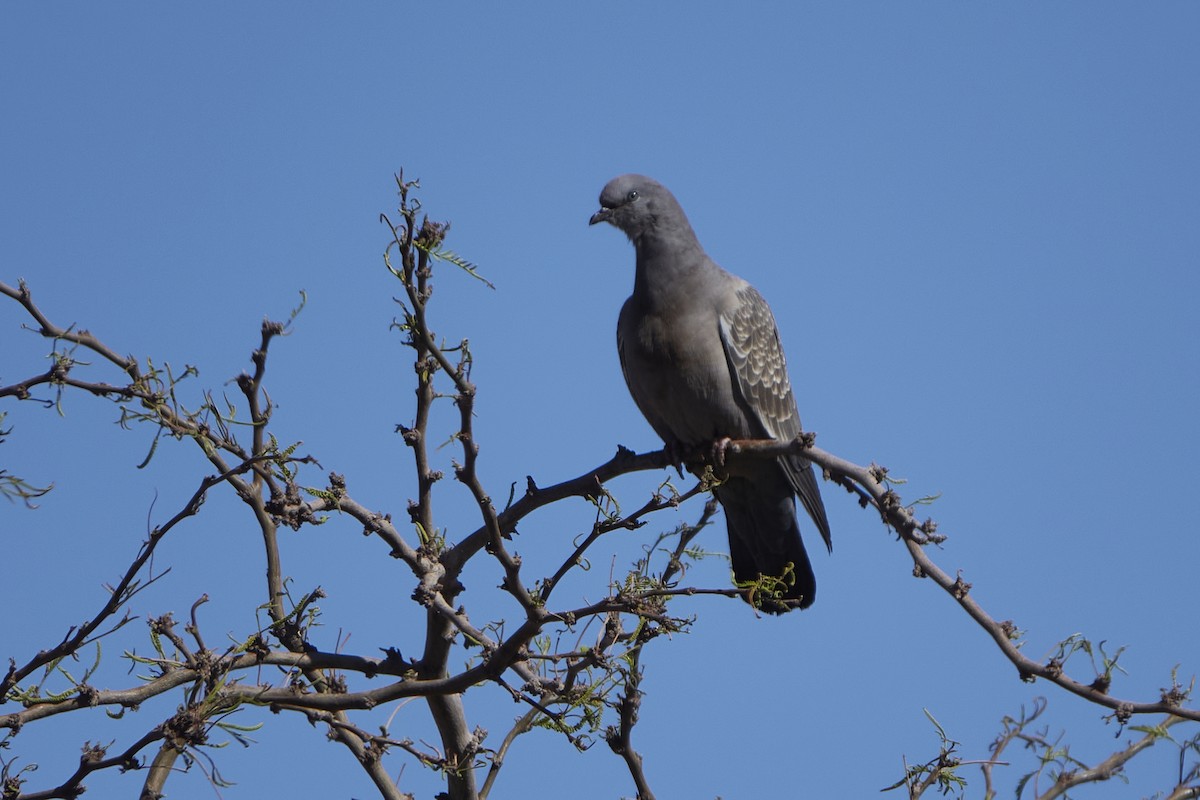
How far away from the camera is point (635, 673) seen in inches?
149

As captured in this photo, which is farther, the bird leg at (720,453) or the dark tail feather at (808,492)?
the dark tail feather at (808,492)

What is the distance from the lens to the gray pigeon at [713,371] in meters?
5.95

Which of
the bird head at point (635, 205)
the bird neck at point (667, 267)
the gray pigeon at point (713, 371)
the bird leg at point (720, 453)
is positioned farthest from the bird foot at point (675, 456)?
the bird head at point (635, 205)

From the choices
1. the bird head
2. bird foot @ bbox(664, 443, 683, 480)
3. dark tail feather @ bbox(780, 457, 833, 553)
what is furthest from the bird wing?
the bird head

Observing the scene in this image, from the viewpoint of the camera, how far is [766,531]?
6320 millimetres

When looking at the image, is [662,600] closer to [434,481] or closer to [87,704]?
[434,481]

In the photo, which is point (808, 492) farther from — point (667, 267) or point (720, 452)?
point (667, 267)

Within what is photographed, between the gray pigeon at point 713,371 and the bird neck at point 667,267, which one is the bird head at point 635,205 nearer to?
the gray pigeon at point 713,371

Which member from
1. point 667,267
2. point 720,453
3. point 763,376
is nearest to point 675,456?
point 720,453

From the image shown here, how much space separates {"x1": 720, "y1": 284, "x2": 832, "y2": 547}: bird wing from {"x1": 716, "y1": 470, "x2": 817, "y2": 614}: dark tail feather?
0.44 ft

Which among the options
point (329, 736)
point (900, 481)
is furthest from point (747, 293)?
point (329, 736)

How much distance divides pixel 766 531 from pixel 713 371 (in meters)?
0.95

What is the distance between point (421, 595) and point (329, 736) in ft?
2.71

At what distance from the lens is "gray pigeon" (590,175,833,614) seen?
5.95 meters
